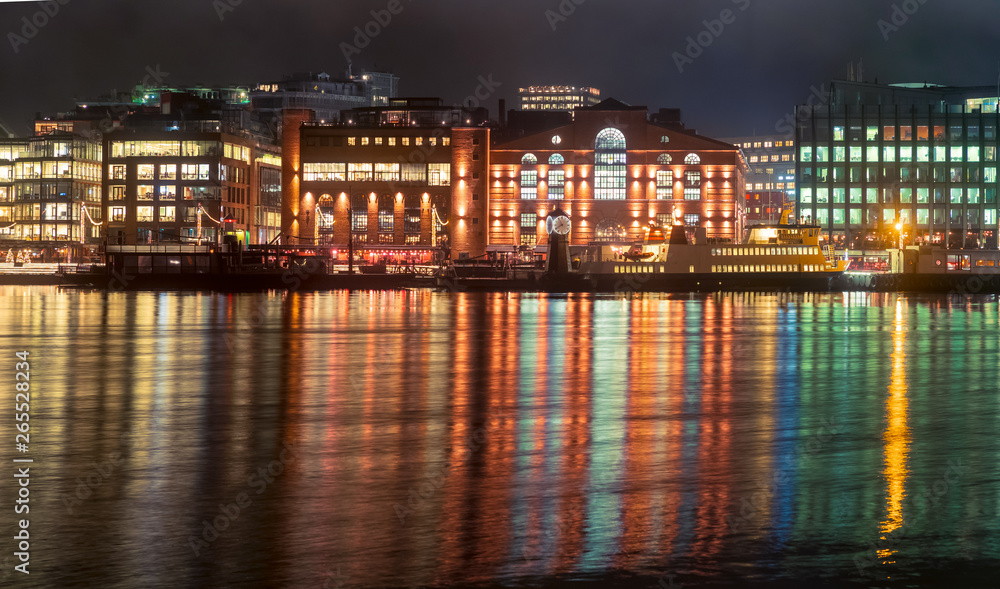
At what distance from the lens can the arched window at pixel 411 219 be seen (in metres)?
144

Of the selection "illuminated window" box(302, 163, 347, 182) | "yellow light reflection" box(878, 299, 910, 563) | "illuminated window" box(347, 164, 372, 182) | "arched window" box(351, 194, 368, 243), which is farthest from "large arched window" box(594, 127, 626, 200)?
"yellow light reflection" box(878, 299, 910, 563)

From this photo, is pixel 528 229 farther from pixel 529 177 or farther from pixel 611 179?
pixel 611 179

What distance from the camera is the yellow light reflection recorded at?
9.84 m

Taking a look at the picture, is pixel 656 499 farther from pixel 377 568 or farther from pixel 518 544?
pixel 377 568

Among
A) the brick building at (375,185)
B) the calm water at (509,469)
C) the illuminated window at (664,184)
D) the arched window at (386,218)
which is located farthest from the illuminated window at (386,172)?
the calm water at (509,469)

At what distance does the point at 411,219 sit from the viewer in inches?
5694

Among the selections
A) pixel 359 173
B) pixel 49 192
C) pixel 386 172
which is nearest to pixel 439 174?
pixel 386 172

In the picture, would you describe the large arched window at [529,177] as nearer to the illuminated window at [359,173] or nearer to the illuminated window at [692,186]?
the illuminated window at [692,186]

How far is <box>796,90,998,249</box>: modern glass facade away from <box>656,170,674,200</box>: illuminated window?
20.5 meters

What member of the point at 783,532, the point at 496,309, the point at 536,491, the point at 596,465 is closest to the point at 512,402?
the point at 596,465

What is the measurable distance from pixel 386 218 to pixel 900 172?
228 ft

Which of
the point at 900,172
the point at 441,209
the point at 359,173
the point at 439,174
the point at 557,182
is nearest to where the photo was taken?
the point at 557,182

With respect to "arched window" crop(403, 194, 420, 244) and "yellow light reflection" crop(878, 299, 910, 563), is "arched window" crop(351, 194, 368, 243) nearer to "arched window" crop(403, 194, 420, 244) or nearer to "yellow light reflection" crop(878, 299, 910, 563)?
"arched window" crop(403, 194, 420, 244)

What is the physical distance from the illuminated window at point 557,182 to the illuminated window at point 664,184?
12231 millimetres
